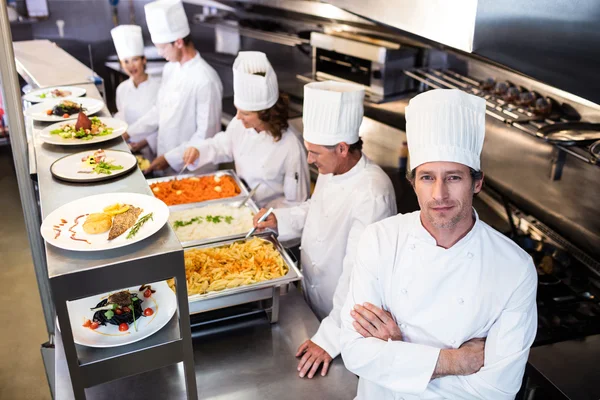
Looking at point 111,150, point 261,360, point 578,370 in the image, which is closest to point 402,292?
point 261,360

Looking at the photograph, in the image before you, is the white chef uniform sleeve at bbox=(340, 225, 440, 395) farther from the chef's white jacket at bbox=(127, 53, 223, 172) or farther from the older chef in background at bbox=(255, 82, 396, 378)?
the chef's white jacket at bbox=(127, 53, 223, 172)

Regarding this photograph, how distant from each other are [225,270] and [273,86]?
1.22 meters

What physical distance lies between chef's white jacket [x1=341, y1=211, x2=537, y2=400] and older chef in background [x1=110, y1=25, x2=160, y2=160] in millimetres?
3066

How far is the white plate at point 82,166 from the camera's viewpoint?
176 cm

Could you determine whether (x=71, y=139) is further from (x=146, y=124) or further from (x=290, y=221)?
(x=146, y=124)

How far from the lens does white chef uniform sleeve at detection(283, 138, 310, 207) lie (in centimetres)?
306

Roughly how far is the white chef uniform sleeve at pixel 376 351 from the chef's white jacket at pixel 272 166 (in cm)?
135

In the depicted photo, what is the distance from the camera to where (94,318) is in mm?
Result: 1626

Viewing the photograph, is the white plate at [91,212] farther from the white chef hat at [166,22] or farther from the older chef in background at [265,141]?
the white chef hat at [166,22]

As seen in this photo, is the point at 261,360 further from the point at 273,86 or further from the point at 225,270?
the point at 273,86

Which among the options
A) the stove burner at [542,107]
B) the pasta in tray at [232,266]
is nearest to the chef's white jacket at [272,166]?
the pasta in tray at [232,266]

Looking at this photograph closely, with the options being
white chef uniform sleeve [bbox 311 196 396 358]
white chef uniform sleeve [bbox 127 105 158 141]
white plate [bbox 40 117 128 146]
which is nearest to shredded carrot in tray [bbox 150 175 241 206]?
white plate [bbox 40 117 128 146]

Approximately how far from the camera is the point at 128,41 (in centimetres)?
430

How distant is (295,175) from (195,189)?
22.2 inches
